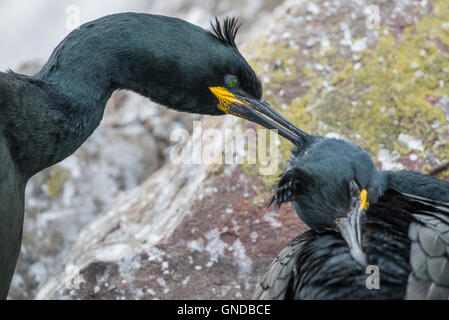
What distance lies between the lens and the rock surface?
4805 millimetres

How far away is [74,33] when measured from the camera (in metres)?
3.60

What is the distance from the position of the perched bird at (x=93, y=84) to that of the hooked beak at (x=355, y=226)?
102 centimetres

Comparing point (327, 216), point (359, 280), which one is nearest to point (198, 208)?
point (327, 216)

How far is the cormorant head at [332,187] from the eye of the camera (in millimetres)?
3338

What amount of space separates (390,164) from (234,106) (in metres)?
1.77

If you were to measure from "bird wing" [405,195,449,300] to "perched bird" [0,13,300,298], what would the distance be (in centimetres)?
135

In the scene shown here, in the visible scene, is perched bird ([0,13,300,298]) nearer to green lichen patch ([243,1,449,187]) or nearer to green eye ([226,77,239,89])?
green eye ([226,77,239,89])

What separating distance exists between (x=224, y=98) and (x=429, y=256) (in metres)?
1.52
